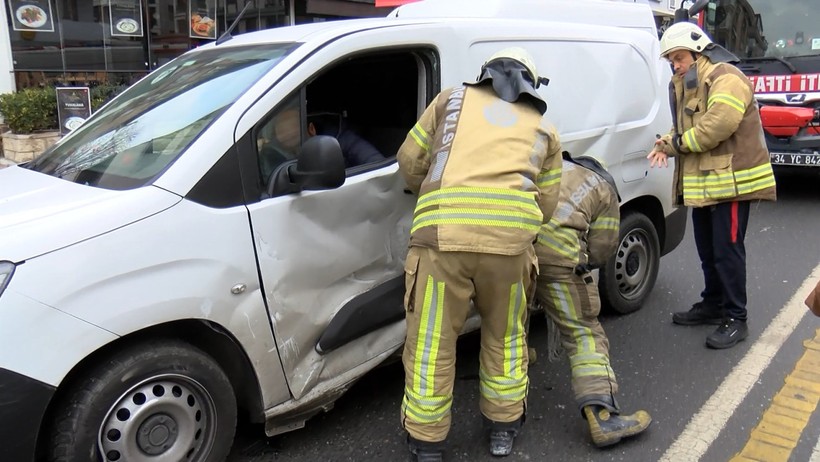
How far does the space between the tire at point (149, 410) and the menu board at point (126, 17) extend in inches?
354

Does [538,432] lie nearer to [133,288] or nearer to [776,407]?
[776,407]

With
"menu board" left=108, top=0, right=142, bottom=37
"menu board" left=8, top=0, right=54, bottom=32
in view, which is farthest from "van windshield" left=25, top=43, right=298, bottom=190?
"menu board" left=108, top=0, right=142, bottom=37

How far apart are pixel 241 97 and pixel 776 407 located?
285 cm

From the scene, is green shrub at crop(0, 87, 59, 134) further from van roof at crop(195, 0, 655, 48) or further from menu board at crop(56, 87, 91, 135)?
van roof at crop(195, 0, 655, 48)

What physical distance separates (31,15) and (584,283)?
889cm

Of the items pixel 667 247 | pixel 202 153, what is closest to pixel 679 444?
pixel 667 247

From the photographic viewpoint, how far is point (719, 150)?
3914 millimetres

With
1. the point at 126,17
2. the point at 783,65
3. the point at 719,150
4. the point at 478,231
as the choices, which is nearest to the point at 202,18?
the point at 126,17

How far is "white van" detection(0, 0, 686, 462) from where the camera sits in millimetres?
2203

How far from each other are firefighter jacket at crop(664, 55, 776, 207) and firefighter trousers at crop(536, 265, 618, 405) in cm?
124

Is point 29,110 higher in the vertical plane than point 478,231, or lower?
lower

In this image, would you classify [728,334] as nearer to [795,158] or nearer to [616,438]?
[616,438]

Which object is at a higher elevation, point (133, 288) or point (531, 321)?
point (133, 288)

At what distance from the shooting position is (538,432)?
3191 millimetres
